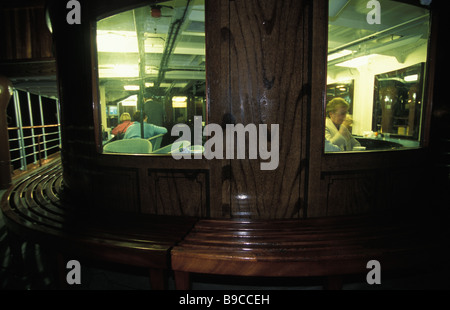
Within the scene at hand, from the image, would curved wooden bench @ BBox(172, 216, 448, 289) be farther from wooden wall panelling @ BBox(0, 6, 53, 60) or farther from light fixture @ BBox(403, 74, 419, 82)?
wooden wall panelling @ BBox(0, 6, 53, 60)

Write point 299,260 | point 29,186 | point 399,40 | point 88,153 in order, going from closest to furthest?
point 299,260 → point 88,153 → point 29,186 → point 399,40

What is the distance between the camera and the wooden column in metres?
6.01

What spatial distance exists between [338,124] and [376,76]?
3.33 meters

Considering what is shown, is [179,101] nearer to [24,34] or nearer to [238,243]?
[24,34]

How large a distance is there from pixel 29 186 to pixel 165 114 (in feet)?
11.7

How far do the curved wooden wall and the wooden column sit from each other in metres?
4.55

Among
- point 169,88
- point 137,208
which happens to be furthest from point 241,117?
point 169,88

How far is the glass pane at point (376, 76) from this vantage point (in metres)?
3.52

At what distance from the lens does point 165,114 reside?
6852mm

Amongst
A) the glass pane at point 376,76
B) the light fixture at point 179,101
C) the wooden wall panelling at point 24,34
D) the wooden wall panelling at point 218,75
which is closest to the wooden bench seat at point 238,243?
the wooden wall panelling at point 218,75

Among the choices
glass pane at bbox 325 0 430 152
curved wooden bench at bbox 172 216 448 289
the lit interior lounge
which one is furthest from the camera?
glass pane at bbox 325 0 430 152

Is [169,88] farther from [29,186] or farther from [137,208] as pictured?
[137,208]

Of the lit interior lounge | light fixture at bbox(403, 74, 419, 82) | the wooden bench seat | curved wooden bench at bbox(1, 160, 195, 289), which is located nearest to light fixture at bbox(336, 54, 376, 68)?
light fixture at bbox(403, 74, 419, 82)

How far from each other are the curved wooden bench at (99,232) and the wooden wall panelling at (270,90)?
0.82m
